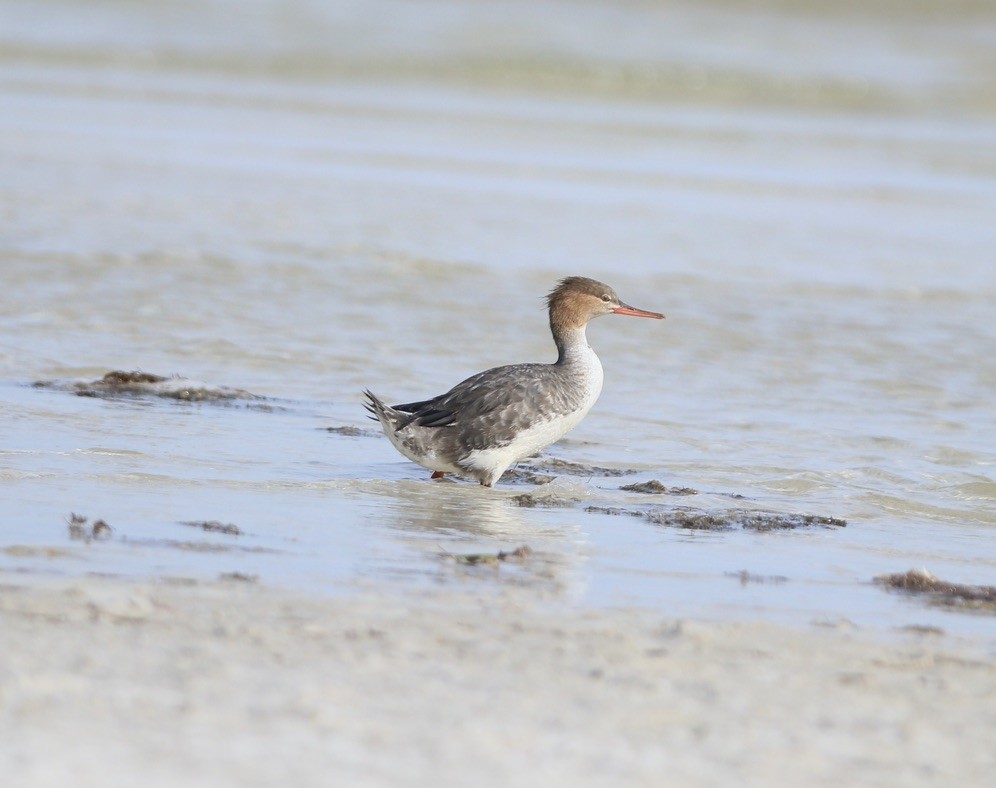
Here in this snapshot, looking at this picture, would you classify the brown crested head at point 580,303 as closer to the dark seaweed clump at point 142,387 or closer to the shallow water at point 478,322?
the shallow water at point 478,322

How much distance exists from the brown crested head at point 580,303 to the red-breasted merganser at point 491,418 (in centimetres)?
61

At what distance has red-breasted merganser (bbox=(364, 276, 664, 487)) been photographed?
7.48 m

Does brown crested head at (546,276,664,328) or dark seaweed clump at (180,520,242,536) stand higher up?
brown crested head at (546,276,664,328)

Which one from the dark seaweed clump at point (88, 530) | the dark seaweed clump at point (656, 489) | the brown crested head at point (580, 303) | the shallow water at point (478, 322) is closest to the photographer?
the dark seaweed clump at point (88, 530)

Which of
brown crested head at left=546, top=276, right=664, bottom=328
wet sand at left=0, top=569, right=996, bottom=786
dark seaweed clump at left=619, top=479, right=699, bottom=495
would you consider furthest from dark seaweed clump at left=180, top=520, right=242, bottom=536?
brown crested head at left=546, top=276, right=664, bottom=328

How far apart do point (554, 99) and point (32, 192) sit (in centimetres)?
Result: 1700

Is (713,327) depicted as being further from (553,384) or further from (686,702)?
(686,702)


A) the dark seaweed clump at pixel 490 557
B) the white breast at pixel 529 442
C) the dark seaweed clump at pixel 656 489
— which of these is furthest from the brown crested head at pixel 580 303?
the dark seaweed clump at pixel 490 557

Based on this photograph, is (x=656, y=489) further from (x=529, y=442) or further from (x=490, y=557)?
(x=490, y=557)

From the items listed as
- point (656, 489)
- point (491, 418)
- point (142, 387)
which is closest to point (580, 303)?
point (491, 418)

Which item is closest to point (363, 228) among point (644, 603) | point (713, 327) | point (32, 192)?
point (32, 192)

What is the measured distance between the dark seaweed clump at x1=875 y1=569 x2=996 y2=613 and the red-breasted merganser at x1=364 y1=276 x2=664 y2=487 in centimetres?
227

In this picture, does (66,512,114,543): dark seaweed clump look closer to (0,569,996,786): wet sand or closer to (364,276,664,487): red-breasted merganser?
(0,569,996,786): wet sand

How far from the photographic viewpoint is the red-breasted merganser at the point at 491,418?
748cm
